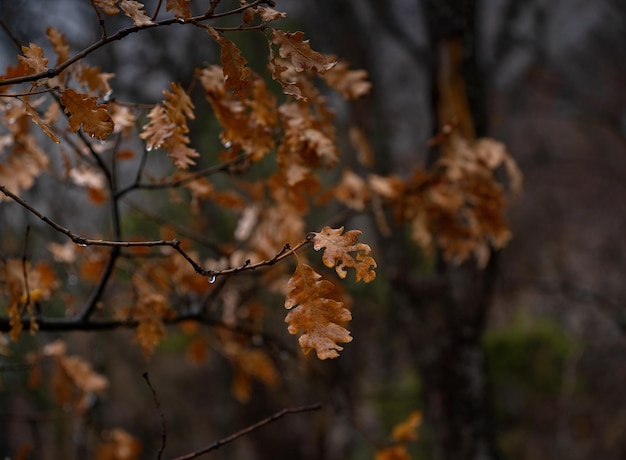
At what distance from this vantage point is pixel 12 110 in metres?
1.44

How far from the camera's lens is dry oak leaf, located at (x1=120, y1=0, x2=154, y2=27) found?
95cm

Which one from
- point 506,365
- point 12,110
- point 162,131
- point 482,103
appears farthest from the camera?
point 506,365

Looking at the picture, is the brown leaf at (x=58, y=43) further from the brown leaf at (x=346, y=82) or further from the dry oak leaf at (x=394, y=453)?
the dry oak leaf at (x=394, y=453)

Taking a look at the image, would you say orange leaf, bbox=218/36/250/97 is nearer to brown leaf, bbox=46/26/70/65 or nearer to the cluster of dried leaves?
the cluster of dried leaves

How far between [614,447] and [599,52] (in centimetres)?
665

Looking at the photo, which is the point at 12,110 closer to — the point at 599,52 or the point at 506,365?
the point at 506,365

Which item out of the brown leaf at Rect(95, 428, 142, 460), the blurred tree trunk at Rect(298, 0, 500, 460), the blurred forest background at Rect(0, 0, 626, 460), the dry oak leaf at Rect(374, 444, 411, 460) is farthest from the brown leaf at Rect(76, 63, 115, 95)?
the brown leaf at Rect(95, 428, 142, 460)

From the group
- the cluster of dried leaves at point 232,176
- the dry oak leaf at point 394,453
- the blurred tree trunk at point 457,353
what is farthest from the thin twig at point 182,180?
the blurred tree trunk at point 457,353

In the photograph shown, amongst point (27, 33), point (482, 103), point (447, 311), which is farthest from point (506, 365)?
point (27, 33)

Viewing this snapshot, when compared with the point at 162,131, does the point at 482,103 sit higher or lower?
higher

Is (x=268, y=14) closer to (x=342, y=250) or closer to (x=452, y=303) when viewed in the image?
(x=342, y=250)

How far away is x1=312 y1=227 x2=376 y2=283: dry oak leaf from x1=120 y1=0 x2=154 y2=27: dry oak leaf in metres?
0.44

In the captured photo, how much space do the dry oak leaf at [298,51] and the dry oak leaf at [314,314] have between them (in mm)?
326

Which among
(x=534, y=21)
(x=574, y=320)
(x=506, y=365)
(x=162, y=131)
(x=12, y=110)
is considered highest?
→ (x=534, y=21)
